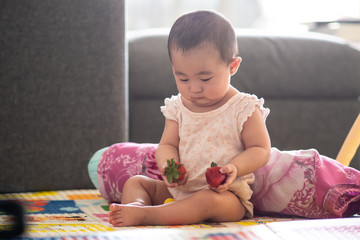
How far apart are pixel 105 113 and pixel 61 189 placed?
0.81 feet

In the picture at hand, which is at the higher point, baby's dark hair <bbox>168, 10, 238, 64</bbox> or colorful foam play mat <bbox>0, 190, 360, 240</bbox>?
baby's dark hair <bbox>168, 10, 238, 64</bbox>

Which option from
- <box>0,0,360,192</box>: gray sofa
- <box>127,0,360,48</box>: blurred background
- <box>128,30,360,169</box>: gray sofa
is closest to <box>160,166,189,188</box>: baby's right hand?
<box>0,0,360,192</box>: gray sofa

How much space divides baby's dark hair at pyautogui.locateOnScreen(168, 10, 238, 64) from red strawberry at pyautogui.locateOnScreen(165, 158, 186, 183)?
8.7 inches

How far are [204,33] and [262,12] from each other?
6.87 ft

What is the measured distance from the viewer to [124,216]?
0.88m

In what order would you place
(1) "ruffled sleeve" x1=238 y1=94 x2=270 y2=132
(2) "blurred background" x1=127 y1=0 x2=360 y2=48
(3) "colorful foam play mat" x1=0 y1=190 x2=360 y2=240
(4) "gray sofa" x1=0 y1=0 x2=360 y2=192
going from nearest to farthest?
(3) "colorful foam play mat" x1=0 y1=190 x2=360 y2=240
(1) "ruffled sleeve" x1=238 y1=94 x2=270 y2=132
(4) "gray sofa" x1=0 y1=0 x2=360 y2=192
(2) "blurred background" x1=127 y1=0 x2=360 y2=48

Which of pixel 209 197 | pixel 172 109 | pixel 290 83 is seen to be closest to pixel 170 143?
pixel 172 109

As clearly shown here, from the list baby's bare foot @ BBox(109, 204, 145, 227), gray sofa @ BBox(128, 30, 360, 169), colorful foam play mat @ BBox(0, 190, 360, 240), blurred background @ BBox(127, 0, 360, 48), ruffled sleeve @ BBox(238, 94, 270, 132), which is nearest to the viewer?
A: colorful foam play mat @ BBox(0, 190, 360, 240)

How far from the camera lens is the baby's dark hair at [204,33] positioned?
93 centimetres

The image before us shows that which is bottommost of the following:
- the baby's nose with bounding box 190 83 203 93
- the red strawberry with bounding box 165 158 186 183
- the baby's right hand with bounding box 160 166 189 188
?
the baby's right hand with bounding box 160 166 189 188

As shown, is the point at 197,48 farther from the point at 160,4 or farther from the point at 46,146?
the point at 160,4

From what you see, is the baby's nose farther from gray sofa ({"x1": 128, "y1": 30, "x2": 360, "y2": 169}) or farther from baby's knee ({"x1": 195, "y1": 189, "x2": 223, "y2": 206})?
gray sofa ({"x1": 128, "y1": 30, "x2": 360, "y2": 169})

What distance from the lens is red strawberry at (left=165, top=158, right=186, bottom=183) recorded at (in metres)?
0.93

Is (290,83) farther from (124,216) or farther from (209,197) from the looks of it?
(124,216)
